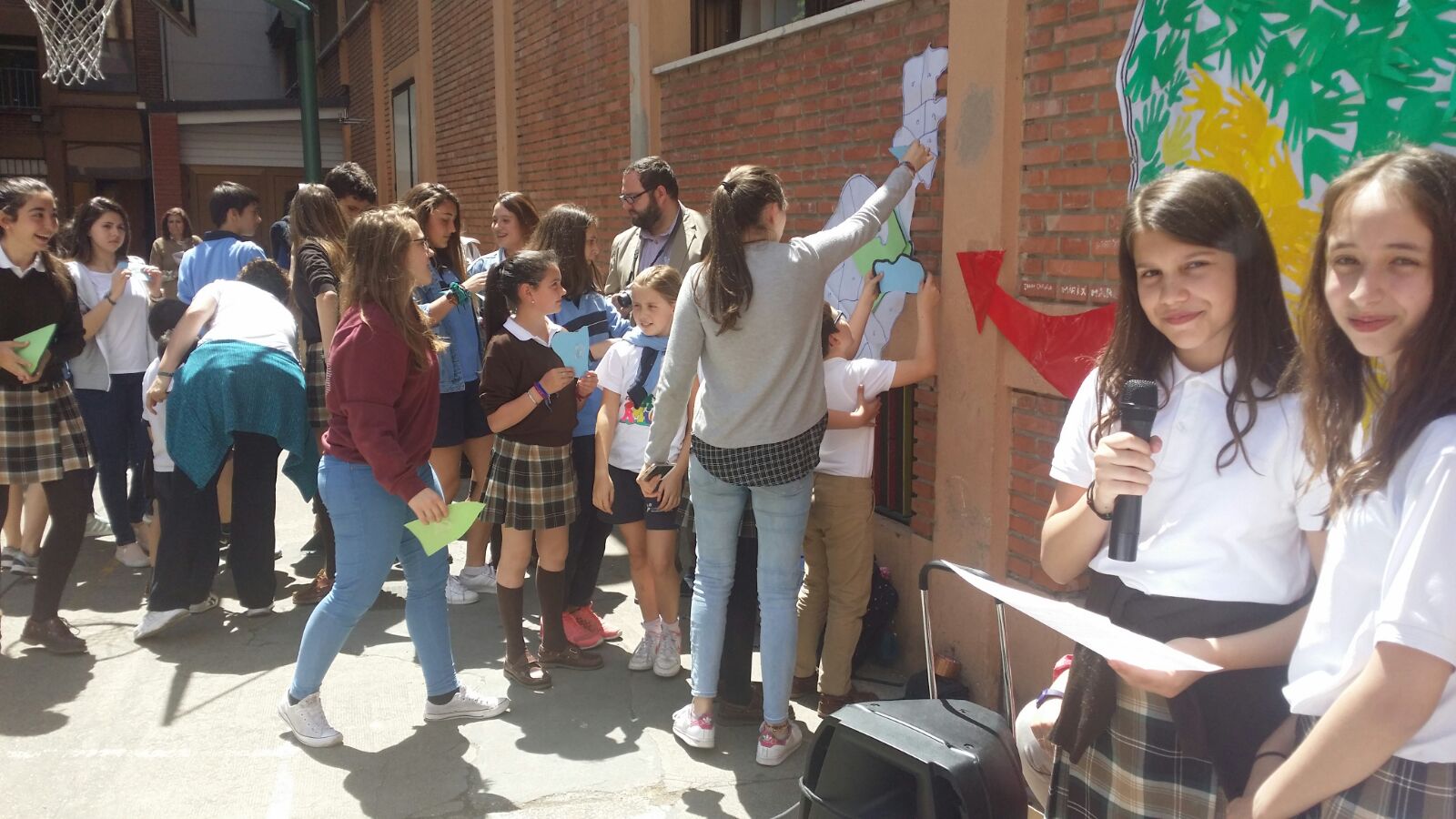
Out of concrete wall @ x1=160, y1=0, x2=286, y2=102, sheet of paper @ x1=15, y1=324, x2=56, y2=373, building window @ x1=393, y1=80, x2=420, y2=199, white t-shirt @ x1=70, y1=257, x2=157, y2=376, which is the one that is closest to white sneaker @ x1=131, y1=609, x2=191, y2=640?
sheet of paper @ x1=15, y1=324, x2=56, y2=373

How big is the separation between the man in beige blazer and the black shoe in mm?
2854

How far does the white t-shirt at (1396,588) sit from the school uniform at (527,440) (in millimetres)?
3170

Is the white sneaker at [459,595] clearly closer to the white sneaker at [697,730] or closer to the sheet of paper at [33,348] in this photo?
the white sneaker at [697,730]

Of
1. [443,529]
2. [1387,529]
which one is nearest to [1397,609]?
[1387,529]

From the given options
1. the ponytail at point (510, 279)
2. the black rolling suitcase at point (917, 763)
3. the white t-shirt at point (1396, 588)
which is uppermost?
the ponytail at point (510, 279)

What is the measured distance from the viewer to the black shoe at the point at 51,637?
4.77 m

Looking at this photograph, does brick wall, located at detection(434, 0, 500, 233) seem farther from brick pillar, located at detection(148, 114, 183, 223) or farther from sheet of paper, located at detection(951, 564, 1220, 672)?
brick pillar, located at detection(148, 114, 183, 223)

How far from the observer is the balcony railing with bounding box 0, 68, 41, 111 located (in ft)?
81.3

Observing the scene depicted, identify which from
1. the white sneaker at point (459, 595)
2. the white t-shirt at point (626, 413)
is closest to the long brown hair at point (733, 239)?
the white t-shirt at point (626, 413)

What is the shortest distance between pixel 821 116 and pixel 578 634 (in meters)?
2.78

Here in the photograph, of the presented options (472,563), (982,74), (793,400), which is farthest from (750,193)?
(472,563)

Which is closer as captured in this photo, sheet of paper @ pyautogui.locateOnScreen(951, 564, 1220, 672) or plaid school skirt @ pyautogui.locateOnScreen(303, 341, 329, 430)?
sheet of paper @ pyautogui.locateOnScreen(951, 564, 1220, 672)

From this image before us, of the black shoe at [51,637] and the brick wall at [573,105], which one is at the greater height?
the brick wall at [573,105]

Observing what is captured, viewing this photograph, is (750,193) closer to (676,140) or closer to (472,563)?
(472,563)
